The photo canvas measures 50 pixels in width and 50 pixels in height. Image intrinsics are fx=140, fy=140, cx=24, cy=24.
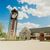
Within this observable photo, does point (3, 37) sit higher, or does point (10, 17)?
point (10, 17)

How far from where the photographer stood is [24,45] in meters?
1.51

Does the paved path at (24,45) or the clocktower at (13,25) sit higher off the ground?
the clocktower at (13,25)

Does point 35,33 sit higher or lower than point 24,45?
higher

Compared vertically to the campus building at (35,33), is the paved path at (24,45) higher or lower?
lower

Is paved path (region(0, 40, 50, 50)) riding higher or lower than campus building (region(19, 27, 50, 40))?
lower

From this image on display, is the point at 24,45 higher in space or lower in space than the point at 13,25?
lower

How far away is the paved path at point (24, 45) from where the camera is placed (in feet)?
4.90

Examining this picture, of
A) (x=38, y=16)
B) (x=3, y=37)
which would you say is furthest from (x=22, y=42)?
(x=38, y=16)

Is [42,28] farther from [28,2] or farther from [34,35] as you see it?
[28,2]

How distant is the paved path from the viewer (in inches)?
58.8

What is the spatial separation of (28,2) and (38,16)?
20 centimetres

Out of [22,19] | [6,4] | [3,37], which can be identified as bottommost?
[3,37]

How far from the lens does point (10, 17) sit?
1580 mm

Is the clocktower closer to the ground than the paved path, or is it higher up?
higher up
